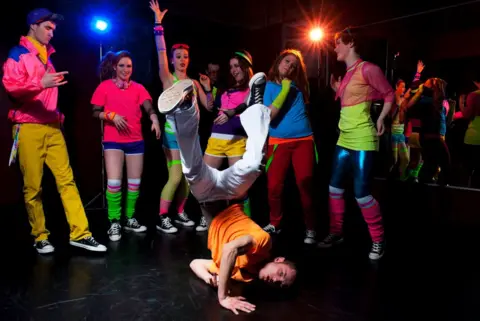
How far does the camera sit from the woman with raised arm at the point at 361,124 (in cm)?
263

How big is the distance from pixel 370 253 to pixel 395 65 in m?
3.26

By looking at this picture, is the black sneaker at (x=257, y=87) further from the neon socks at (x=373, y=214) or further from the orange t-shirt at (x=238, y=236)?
the neon socks at (x=373, y=214)

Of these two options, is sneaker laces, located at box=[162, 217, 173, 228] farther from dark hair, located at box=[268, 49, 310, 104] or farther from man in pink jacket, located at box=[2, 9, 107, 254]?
dark hair, located at box=[268, 49, 310, 104]

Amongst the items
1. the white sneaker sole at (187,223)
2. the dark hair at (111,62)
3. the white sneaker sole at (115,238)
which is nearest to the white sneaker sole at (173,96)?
the dark hair at (111,62)

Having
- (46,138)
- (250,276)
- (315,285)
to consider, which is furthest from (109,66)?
(315,285)

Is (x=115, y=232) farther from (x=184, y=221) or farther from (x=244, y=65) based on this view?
(x=244, y=65)

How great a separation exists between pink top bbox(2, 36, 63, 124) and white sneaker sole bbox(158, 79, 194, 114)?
3.79 ft

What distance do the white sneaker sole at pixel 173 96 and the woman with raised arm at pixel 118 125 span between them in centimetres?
135

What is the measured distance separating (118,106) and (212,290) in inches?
66.9

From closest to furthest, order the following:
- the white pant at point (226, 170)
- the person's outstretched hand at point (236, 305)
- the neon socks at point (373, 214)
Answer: the white pant at point (226, 170), the person's outstretched hand at point (236, 305), the neon socks at point (373, 214)

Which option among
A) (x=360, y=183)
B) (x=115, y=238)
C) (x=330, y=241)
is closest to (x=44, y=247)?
(x=115, y=238)

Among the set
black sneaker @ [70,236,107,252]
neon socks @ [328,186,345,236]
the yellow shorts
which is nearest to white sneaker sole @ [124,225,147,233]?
black sneaker @ [70,236,107,252]

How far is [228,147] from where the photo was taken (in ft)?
10.2

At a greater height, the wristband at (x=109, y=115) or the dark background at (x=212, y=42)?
the dark background at (x=212, y=42)
